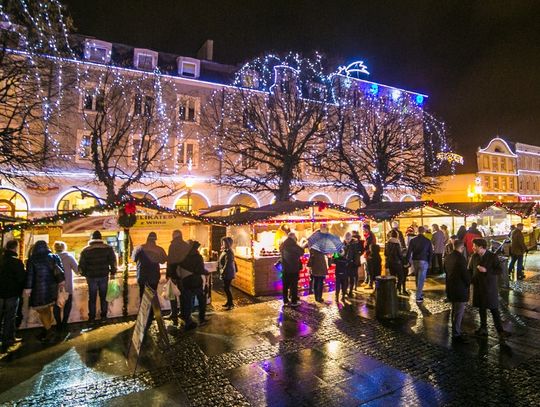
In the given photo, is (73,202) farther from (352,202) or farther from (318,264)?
(352,202)

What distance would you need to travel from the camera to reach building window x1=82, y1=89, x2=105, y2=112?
19542mm

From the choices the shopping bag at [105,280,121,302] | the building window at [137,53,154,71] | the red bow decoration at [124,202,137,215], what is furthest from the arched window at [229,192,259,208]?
the shopping bag at [105,280,121,302]

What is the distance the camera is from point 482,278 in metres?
6.71

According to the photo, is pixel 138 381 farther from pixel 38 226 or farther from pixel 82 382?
pixel 38 226

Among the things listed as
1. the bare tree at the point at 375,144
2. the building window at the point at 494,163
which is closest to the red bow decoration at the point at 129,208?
the bare tree at the point at 375,144

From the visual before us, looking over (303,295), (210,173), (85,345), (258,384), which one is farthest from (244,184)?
(258,384)

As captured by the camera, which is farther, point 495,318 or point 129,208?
point 129,208

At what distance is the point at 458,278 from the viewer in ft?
21.7

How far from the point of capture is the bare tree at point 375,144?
2192 centimetres

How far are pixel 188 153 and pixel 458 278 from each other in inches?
767

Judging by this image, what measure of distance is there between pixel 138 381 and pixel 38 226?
5.12 meters

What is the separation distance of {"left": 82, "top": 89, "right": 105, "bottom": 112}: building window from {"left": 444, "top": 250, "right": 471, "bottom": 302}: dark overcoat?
18898 millimetres

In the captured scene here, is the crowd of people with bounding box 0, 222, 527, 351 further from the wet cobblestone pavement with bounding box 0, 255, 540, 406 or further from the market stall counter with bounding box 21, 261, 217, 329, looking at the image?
the wet cobblestone pavement with bounding box 0, 255, 540, 406

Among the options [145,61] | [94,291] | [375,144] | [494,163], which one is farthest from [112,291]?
[494,163]
